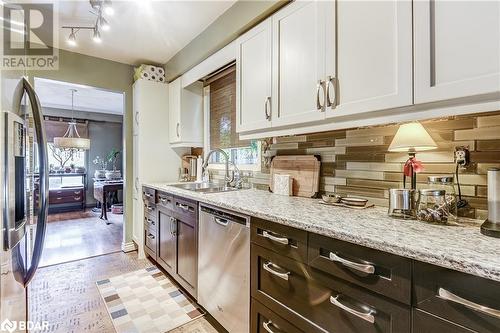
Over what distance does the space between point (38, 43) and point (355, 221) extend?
3.53 metres

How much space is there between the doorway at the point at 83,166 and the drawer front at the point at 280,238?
2.92 m

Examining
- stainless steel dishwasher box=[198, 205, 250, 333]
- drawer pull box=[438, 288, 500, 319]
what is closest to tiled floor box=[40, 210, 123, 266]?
stainless steel dishwasher box=[198, 205, 250, 333]

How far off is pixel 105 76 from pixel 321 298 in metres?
3.43

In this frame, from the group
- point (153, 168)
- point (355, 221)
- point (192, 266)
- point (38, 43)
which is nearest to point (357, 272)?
point (355, 221)

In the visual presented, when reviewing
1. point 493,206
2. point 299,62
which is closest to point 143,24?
point 299,62

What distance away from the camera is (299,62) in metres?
1.47

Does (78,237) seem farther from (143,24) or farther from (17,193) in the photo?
(17,193)

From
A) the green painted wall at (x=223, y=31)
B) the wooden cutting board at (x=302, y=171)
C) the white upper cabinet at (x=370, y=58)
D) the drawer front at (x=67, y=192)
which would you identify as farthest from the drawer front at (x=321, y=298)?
the drawer front at (x=67, y=192)

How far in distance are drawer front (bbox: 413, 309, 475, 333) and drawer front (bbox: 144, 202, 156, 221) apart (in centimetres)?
249

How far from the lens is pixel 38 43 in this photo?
259 centimetres

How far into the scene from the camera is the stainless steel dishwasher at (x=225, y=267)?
141 centimetres

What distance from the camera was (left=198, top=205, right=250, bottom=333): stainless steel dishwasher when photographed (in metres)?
1.41

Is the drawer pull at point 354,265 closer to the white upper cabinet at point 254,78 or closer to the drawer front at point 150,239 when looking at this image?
the white upper cabinet at point 254,78

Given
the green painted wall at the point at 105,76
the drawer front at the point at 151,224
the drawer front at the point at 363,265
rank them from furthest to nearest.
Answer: the green painted wall at the point at 105,76, the drawer front at the point at 151,224, the drawer front at the point at 363,265
